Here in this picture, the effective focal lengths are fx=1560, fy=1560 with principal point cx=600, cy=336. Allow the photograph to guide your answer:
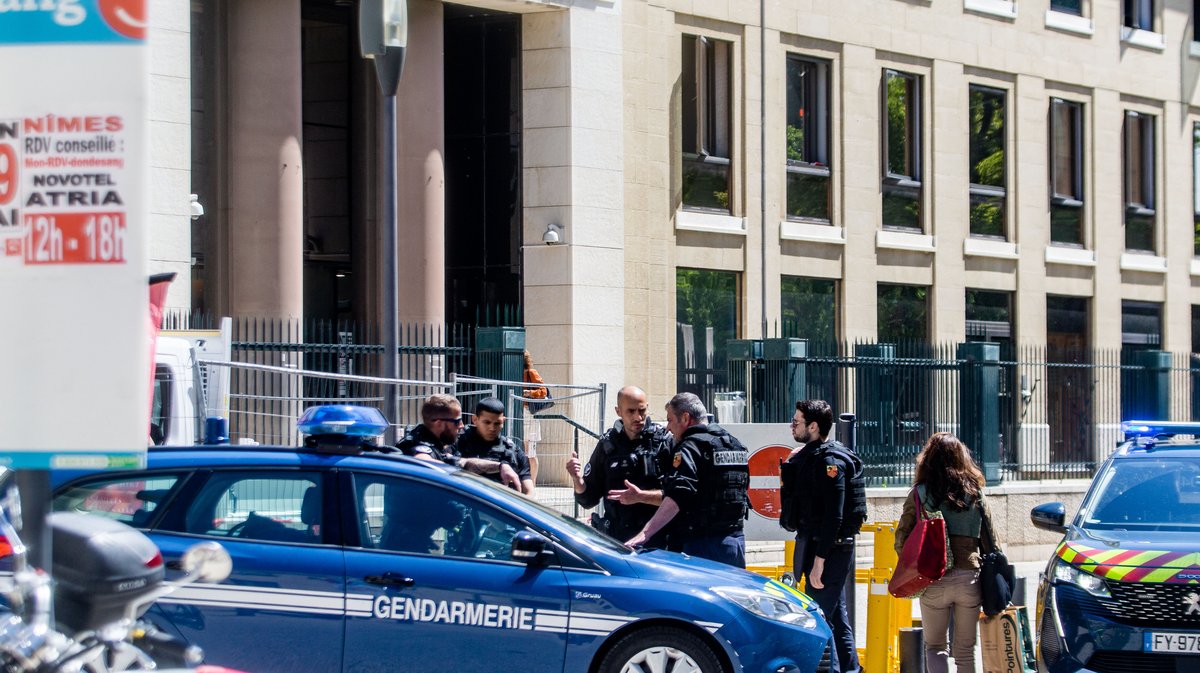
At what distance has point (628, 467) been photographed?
32.5ft

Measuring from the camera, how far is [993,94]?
25.2 metres

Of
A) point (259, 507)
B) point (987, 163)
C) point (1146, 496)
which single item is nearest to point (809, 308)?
point (987, 163)

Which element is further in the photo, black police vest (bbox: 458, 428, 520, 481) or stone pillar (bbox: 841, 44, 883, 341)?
Answer: stone pillar (bbox: 841, 44, 883, 341)

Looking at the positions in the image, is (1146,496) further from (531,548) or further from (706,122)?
(706,122)

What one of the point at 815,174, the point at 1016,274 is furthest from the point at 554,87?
the point at 1016,274

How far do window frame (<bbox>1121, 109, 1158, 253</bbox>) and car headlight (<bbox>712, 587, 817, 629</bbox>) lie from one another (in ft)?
69.1

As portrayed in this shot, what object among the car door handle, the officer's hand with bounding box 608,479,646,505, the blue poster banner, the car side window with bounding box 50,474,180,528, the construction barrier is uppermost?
the blue poster banner

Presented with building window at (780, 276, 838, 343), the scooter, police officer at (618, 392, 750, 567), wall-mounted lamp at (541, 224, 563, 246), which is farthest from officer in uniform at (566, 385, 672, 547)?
building window at (780, 276, 838, 343)

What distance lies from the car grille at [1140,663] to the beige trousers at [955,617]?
0.68m

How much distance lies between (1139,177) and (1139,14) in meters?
2.86

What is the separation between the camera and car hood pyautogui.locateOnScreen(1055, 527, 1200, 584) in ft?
28.5

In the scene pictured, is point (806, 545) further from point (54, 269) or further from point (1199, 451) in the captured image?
point (54, 269)

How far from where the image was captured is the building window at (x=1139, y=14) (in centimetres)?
2733

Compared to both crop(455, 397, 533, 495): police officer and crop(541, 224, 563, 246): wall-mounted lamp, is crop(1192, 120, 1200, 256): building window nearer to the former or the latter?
crop(541, 224, 563, 246): wall-mounted lamp
